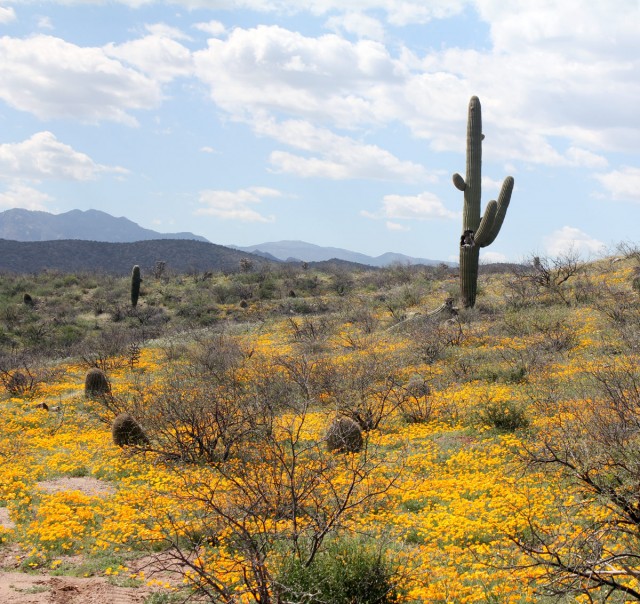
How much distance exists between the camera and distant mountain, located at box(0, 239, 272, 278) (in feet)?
291

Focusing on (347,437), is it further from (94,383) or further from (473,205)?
(473,205)

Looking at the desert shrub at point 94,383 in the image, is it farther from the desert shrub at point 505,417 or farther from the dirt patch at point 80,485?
the desert shrub at point 505,417

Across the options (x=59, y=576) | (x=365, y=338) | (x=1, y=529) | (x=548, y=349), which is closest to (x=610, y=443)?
(x=59, y=576)

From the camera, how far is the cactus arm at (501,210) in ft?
69.8

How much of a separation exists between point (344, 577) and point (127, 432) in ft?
23.9

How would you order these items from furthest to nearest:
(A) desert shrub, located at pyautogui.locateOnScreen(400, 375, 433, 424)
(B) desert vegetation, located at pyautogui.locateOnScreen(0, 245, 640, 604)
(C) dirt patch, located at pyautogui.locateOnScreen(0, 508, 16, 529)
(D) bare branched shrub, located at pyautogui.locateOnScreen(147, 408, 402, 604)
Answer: (A) desert shrub, located at pyautogui.locateOnScreen(400, 375, 433, 424) < (C) dirt patch, located at pyautogui.locateOnScreen(0, 508, 16, 529) < (B) desert vegetation, located at pyautogui.locateOnScreen(0, 245, 640, 604) < (D) bare branched shrub, located at pyautogui.locateOnScreen(147, 408, 402, 604)

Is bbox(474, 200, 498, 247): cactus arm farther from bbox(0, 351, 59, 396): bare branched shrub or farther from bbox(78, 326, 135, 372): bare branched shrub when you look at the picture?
bbox(0, 351, 59, 396): bare branched shrub

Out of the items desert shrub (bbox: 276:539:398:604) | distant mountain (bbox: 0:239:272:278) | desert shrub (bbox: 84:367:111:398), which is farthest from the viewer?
distant mountain (bbox: 0:239:272:278)

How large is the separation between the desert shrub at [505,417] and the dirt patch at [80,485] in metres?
6.22

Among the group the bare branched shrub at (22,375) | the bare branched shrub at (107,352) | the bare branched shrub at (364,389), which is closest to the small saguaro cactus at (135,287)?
the bare branched shrub at (107,352)

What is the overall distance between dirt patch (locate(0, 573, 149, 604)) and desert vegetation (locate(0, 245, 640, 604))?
219 millimetres

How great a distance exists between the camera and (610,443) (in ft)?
20.5

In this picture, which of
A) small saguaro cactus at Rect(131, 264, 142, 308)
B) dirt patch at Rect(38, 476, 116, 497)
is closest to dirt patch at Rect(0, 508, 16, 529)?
dirt patch at Rect(38, 476, 116, 497)

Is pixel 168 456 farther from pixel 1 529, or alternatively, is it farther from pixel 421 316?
pixel 421 316
